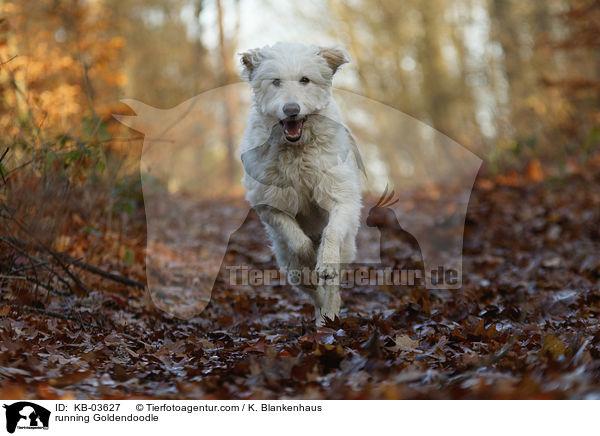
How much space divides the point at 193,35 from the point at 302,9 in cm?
437

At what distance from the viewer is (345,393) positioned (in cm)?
282

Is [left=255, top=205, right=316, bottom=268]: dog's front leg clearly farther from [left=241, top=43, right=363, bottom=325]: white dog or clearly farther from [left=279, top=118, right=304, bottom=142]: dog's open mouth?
[left=279, top=118, right=304, bottom=142]: dog's open mouth

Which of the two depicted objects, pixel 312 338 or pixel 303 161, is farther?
pixel 303 161

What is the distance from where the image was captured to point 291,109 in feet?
13.8

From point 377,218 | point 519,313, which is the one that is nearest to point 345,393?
point 519,313

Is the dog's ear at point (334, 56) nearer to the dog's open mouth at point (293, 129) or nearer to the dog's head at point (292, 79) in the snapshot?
the dog's head at point (292, 79)

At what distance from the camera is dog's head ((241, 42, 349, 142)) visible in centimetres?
427

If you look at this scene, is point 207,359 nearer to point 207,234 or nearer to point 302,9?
point 207,234

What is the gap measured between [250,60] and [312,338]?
7.12 feet
